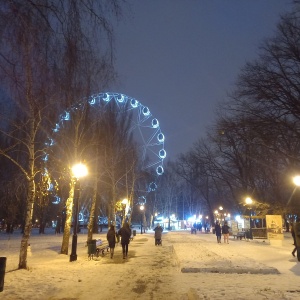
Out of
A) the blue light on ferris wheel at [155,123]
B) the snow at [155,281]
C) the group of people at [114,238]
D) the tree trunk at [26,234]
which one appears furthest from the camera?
the blue light on ferris wheel at [155,123]

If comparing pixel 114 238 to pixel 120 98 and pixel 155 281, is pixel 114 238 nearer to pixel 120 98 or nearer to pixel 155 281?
pixel 155 281

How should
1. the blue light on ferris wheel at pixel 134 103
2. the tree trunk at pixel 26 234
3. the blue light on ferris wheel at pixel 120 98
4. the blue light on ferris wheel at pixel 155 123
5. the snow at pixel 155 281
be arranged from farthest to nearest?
the blue light on ferris wheel at pixel 155 123, the blue light on ferris wheel at pixel 134 103, the blue light on ferris wheel at pixel 120 98, the tree trunk at pixel 26 234, the snow at pixel 155 281

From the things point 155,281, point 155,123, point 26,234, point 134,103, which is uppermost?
point 134,103

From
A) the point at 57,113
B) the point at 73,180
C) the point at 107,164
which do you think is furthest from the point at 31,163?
the point at 107,164

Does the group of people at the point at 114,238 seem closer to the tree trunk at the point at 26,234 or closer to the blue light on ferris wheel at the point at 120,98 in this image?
the tree trunk at the point at 26,234

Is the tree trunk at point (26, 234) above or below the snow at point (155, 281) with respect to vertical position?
above

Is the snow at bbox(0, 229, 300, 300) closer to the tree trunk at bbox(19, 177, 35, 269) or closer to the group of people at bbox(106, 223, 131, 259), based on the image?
the tree trunk at bbox(19, 177, 35, 269)

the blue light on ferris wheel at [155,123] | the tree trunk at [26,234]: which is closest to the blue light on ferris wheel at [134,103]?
the blue light on ferris wheel at [155,123]

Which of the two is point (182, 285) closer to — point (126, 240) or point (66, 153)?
point (126, 240)

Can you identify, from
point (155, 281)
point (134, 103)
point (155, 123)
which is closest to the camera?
point (155, 281)

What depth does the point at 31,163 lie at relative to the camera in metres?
14.0

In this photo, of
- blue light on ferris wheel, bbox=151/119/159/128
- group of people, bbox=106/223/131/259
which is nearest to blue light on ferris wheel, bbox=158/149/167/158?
blue light on ferris wheel, bbox=151/119/159/128

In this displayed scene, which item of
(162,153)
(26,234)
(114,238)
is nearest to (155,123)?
(162,153)

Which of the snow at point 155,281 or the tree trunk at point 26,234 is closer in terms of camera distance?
the snow at point 155,281
